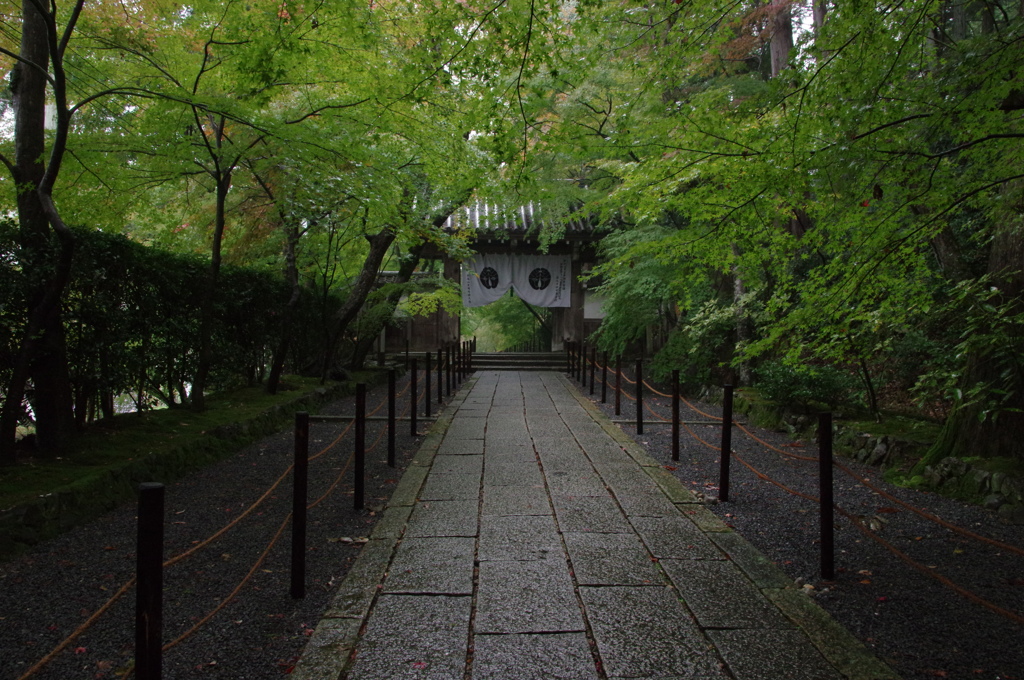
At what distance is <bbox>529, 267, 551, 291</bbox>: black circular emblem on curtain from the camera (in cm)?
1759

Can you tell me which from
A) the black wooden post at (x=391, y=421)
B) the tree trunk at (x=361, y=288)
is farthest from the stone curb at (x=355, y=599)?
the tree trunk at (x=361, y=288)

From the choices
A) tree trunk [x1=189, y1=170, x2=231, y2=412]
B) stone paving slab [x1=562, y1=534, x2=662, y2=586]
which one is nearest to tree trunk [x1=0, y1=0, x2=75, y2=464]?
tree trunk [x1=189, y1=170, x2=231, y2=412]

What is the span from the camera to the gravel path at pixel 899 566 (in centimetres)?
231

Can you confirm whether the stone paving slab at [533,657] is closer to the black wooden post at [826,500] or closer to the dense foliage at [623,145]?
the black wooden post at [826,500]

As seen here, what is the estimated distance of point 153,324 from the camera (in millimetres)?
5477

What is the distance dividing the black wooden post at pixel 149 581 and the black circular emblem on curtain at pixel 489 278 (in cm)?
1590

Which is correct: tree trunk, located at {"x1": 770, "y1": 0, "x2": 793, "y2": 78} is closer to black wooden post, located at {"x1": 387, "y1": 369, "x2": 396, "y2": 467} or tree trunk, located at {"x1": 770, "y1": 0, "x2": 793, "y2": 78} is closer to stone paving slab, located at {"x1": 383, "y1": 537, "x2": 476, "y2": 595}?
black wooden post, located at {"x1": 387, "y1": 369, "x2": 396, "y2": 467}

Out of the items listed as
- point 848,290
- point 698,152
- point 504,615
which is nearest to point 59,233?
point 504,615

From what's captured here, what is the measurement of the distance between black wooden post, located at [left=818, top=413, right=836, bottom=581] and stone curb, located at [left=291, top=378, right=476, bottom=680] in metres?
2.27

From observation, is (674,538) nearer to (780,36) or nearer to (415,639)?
(415,639)

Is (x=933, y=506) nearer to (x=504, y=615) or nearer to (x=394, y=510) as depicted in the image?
(x=504, y=615)

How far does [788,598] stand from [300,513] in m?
2.35

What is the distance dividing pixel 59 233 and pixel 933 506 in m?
6.48

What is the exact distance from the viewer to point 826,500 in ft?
9.95
